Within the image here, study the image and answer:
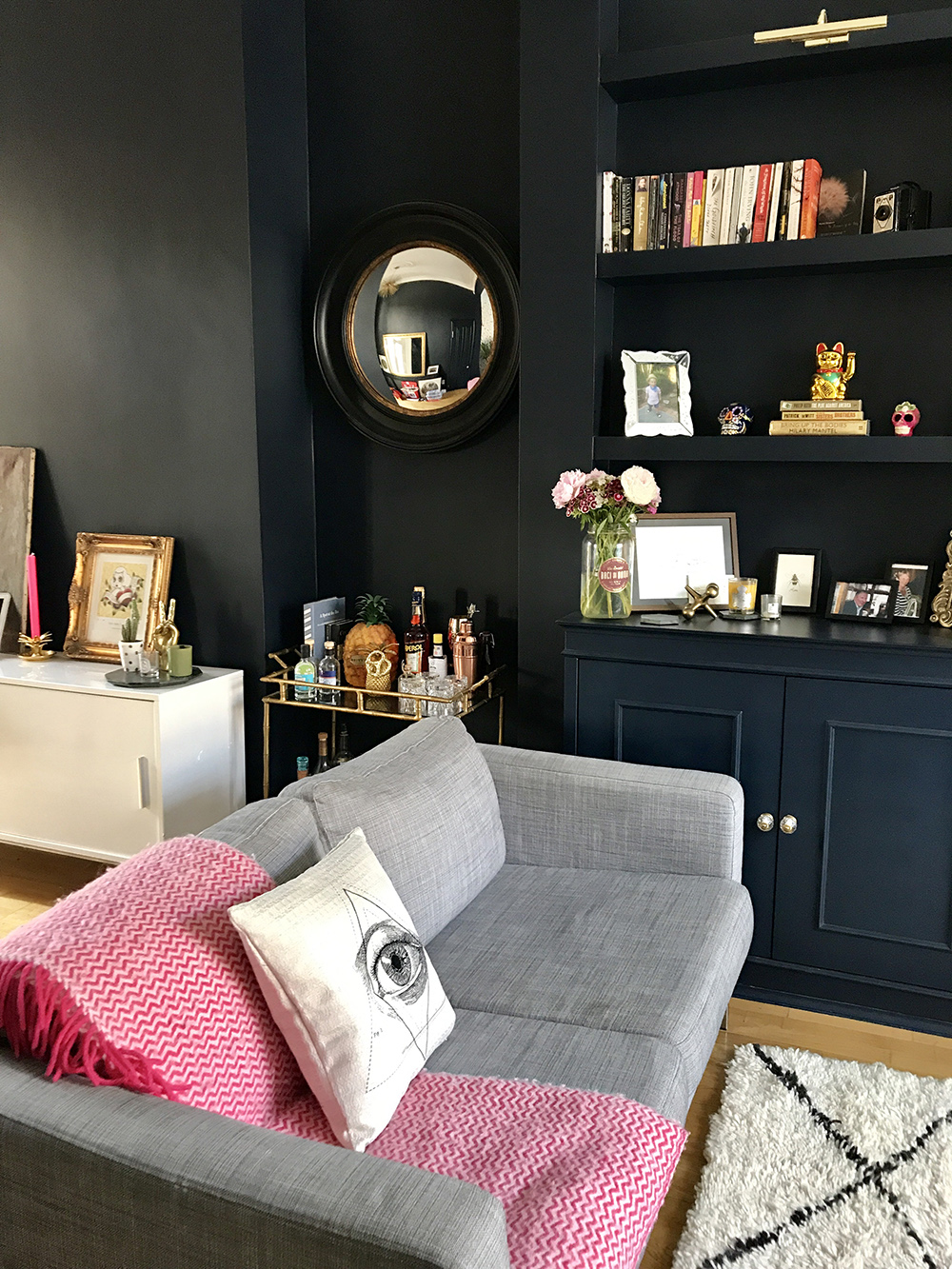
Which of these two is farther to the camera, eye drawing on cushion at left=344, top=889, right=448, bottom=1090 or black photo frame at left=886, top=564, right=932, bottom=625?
black photo frame at left=886, top=564, right=932, bottom=625

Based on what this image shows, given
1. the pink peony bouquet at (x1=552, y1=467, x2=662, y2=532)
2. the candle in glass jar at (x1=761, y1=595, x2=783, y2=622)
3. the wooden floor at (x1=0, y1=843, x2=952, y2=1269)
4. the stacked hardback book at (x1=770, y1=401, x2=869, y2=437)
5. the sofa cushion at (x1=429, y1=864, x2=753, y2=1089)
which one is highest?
the stacked hardback book at (x1=770, y1=401, x2=869, y2=437)

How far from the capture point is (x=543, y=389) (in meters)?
2.88

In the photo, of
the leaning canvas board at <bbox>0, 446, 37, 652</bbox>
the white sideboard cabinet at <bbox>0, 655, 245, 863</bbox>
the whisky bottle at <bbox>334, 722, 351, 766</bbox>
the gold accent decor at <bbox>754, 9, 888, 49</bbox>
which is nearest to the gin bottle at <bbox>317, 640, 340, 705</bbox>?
the whisky bottle at <bbox>334, 722, 351, 766</bbox>

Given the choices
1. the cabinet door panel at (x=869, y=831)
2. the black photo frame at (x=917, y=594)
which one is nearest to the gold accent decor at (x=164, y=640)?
the cabinet door panel at (x=869, y=831)

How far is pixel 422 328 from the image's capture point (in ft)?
10.6

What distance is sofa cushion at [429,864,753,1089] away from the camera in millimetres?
1838

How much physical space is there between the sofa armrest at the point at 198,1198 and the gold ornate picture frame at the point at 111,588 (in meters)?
2.22

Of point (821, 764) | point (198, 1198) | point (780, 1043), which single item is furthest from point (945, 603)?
point (198, 1198)

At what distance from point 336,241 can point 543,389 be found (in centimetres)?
99

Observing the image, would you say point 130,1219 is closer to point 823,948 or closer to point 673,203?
point 823,948

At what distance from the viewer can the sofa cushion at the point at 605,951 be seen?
1838 millimetres

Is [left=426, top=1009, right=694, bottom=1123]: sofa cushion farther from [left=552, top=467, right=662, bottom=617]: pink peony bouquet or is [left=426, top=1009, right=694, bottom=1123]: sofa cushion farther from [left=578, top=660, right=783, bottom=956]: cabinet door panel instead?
[left=552, top=467, right=662, bottom=617]: pink peony bouquet

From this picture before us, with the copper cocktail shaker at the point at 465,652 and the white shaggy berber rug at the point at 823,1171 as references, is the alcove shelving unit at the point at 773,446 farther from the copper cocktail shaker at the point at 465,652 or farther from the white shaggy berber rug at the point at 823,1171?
the white shaggy berber rug at the point at 823,1171

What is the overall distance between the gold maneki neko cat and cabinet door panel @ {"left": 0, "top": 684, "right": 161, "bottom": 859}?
203 cm
